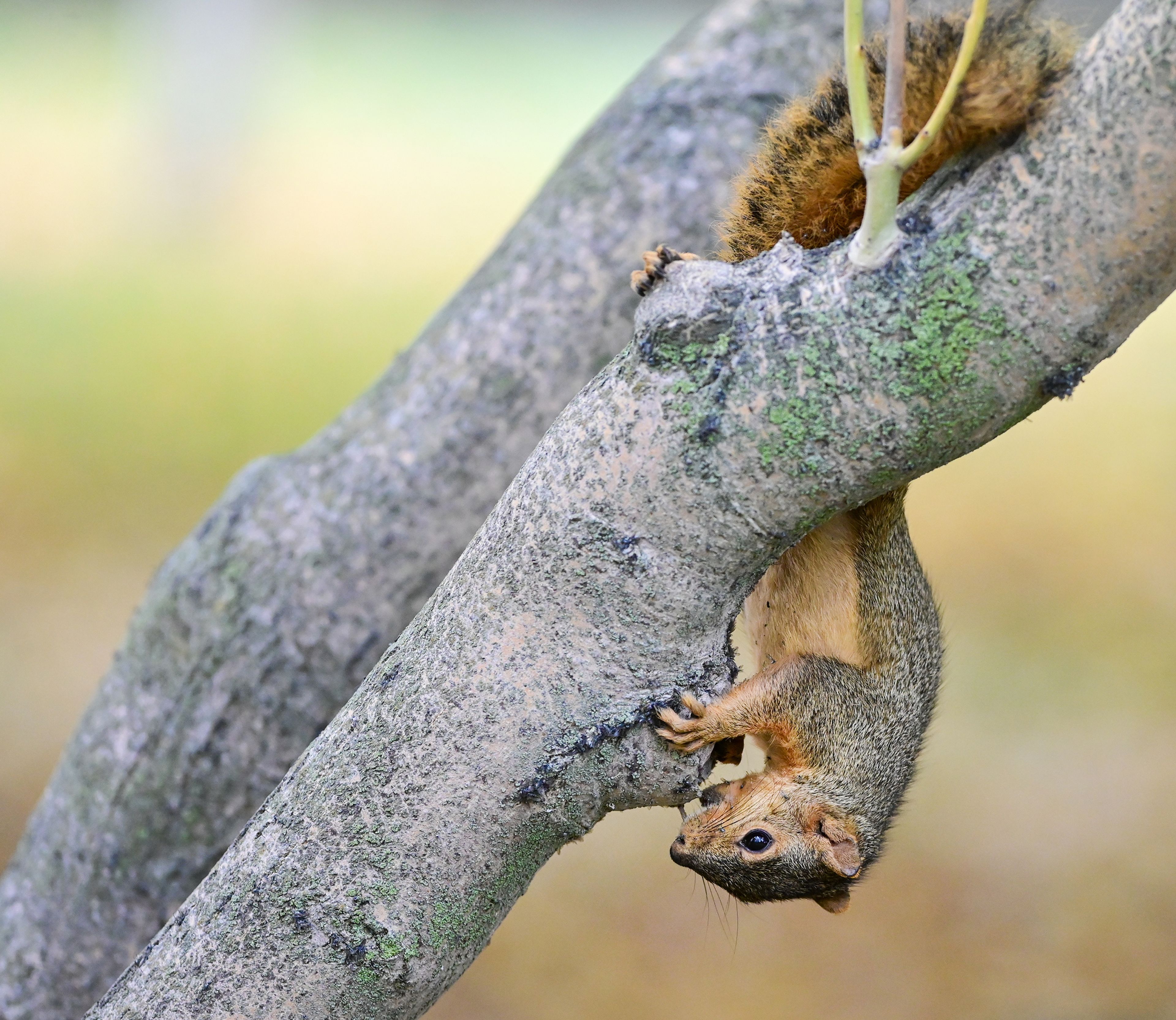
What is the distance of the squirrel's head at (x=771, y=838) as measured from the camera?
53.3 inches

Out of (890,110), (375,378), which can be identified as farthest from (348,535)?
(375,378)

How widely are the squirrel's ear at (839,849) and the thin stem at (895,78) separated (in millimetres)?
922

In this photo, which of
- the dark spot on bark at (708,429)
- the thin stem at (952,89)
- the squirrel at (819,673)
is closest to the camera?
the thin stem at (952,89)

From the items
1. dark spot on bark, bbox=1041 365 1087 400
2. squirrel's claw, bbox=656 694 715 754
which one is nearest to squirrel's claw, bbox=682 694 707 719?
squirrel's claw, bbox=656 694 715 754

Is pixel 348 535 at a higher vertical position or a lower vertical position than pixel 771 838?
higher

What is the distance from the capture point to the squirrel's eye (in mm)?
1360

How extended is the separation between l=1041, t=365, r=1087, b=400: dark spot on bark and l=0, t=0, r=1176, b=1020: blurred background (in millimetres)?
1817

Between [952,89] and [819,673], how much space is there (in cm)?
77

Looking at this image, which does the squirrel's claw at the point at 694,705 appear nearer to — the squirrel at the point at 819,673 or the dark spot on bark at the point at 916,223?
the squirrel at the point at 819,673

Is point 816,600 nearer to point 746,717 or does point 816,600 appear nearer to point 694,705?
point 746,717

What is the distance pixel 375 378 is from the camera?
373cm

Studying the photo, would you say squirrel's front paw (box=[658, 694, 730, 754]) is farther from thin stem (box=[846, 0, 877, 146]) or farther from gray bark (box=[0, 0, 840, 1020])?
gray bark (box=[0, 0, 840, 1020])

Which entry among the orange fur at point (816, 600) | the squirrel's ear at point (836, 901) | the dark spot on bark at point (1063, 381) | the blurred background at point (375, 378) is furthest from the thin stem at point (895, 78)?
the blurred background at point (375, 378)

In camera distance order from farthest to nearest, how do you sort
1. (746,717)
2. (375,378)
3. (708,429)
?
(375,378)
(746,717)
(708,429)
